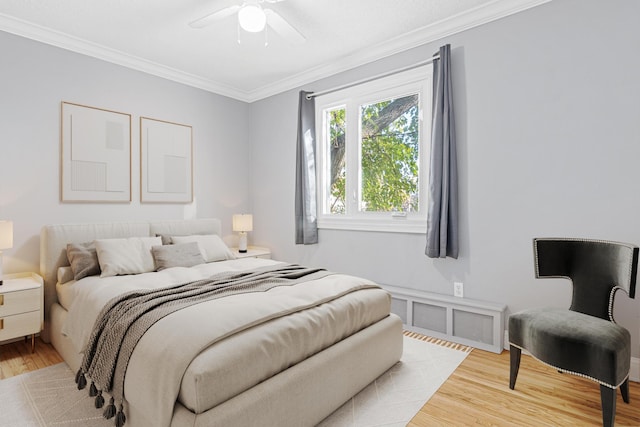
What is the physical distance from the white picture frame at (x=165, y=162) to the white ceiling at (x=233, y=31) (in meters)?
0.61

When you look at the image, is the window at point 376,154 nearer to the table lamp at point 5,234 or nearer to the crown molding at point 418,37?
the crown molding at point 418,37

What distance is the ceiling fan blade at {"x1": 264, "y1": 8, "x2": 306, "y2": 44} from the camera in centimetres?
252

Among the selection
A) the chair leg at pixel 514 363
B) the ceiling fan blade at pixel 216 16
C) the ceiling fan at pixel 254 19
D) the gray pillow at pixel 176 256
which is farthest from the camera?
the gray pillow at pixel 176 256

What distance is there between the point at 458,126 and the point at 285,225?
7.73ft

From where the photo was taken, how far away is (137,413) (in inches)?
62.0

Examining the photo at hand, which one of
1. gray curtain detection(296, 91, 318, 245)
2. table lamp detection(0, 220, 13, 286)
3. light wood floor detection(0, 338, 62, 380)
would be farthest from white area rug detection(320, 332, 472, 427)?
table lamp detection(0, 220, 13, 286)

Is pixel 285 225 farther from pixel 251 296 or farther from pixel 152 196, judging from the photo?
pixel 251 296

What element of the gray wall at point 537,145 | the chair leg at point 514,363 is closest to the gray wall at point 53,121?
the gray wall at point 537,145

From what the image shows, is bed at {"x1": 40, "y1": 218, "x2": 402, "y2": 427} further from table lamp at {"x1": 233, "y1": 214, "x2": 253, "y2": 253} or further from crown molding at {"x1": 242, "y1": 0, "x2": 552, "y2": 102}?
crown molding at {"x1": 242, "y1": 0, "x2": 552, "y2": 102}

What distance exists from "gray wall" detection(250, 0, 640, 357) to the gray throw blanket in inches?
64.7

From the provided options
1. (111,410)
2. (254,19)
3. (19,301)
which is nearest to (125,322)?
(111,410)

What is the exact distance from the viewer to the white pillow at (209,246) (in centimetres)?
350

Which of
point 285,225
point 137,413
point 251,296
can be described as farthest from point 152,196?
point 137,413

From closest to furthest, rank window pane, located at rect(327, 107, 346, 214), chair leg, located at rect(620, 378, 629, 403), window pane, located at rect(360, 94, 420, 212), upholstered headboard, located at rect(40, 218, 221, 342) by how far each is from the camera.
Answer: chair leg, located at rect(620, 378, 629, 403) < upholstered headboard, located at rect(40, 218, 221, 342) < window pane, located at rect(360, 94, 420, 212) < window pane, located at rect(327, 107, 346, 214)
